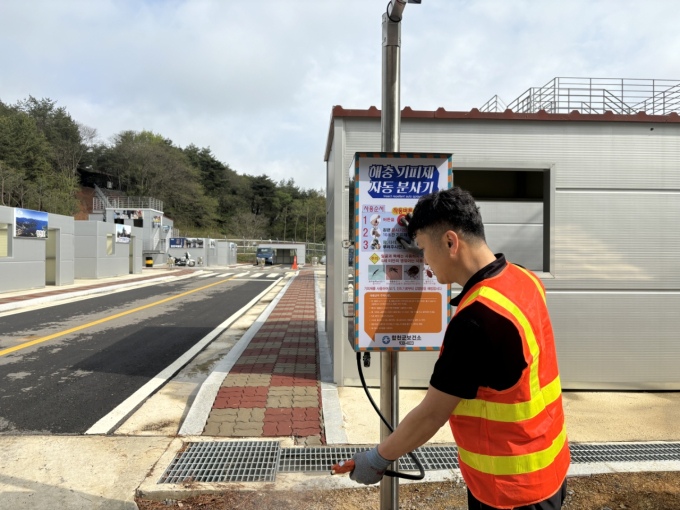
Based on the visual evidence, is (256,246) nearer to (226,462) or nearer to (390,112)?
(226,462)

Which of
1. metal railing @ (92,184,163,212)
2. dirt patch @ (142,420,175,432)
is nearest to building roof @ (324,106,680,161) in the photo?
dirt patch @ (142,420,175,432)

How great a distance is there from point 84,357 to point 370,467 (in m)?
7.38

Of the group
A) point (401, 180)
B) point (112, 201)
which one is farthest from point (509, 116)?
point (112, 201)

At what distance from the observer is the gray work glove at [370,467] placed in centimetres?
173

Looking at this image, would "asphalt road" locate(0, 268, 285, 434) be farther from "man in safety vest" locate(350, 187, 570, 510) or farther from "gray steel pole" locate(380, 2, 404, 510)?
"man in safety vest" locate(350, 187, 570, 510)

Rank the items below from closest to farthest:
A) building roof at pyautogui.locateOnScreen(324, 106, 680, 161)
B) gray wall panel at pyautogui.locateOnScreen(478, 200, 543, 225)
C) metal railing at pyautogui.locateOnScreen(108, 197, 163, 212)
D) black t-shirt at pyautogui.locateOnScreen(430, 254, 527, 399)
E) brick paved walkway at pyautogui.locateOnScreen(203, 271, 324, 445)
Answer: black t-shirt at pyautogui.locateOnScreen(430, 254, 527, 399) → brick paved walkway at pyautogui.locateOnScreen(203, 271, 324, 445) → building roof at pyautogui.locateOnScreen(324, 106, 680, 161) → gray wall panel at pyautogui.locateOnScreen(478, 200, 543, 225) → metal railing at pyautogui.locateOnScreen(108, 197, 163, 212)

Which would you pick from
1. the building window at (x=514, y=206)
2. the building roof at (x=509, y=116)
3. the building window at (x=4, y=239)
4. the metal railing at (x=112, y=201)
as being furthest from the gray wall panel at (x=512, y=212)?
the metal railing at (x=112, y=201)

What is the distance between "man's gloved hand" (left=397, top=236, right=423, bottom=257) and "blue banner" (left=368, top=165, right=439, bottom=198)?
275 millimetres

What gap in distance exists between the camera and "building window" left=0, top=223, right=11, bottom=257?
16672 millimetres

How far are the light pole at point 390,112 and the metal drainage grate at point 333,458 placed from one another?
1.20 m

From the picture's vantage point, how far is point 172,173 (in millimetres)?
75625

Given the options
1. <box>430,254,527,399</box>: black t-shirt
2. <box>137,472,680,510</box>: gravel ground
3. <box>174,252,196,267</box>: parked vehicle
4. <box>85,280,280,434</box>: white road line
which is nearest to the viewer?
<box>430,254,527,399</box>: black t-shirt

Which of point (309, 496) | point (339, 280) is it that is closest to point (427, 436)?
point (309, 496)

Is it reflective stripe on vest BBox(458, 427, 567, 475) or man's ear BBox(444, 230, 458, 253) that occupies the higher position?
man's ear BBox(444, 230, 458, 253)
